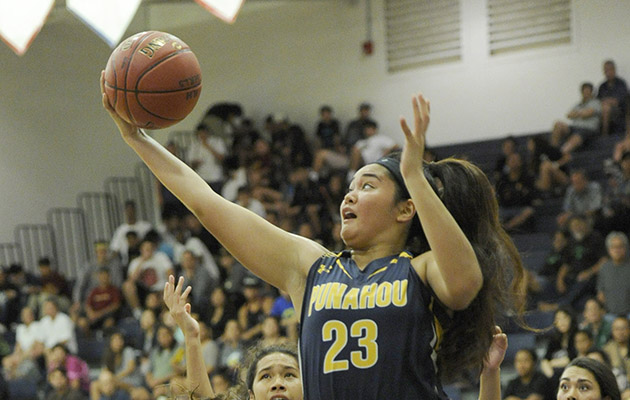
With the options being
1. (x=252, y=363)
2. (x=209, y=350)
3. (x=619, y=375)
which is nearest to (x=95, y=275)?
(x=209, y=350)

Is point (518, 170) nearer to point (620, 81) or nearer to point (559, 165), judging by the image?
point (559, 165)

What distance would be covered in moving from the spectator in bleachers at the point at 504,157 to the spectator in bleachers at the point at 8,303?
593 centimetres

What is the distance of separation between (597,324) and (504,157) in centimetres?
417

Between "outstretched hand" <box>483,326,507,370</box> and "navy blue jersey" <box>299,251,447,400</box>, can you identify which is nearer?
"navy blue jersey" <box>299,251,447,400</box>

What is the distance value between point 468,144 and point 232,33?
4.59 meters

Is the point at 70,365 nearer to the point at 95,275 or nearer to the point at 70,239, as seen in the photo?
the point at 95,275

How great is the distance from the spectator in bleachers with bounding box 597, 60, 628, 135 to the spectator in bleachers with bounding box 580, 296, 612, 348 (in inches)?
160

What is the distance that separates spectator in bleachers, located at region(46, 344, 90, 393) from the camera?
9914 mm

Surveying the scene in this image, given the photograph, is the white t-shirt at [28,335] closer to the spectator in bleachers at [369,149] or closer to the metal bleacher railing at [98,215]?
the metal bleacher railing at [98,215]

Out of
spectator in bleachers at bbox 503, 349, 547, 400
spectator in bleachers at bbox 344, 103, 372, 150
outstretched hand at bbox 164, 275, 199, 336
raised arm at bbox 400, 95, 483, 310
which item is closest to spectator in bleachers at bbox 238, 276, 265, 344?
spectator in bleachers at bbox 503, 349, 547, 400

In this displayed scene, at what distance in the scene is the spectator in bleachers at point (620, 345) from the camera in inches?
272

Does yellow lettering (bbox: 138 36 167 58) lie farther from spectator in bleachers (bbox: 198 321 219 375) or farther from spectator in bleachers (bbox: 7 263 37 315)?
spectator in bleachers (bbox: 7 263 37 315)

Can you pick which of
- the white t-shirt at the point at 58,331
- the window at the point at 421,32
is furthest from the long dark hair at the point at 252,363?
the window at the point at 421,32

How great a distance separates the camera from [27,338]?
35.7 ft
